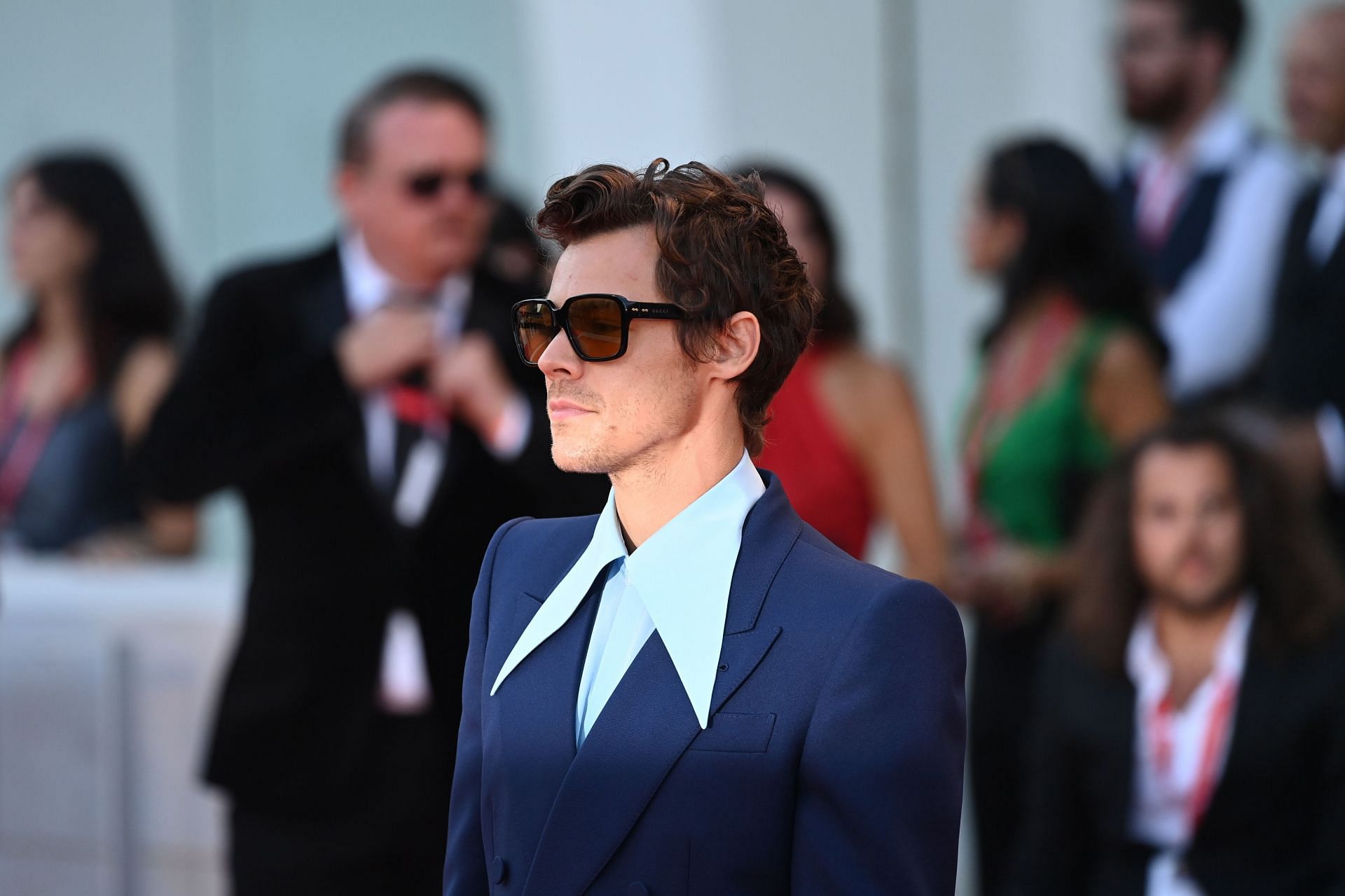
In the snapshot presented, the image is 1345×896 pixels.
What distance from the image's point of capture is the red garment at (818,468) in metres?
4.24

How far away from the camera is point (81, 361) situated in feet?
19.0

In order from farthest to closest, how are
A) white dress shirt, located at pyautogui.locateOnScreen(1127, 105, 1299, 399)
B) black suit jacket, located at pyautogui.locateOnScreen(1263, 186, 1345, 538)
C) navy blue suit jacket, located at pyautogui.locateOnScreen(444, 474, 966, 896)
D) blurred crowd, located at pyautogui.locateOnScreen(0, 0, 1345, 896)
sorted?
white dress shirt, located at pyautogui.locateOnScreen(1127, 105, 1299, 399), black suit jacket, located at pyautogui.locateOnScreen(1263, 186, 1345, 538), blurred crowd, located at pyautogui.locateOnScreen(0, 0, 1345, 896), navy blue suit jacket, located at pyautogui.locateOnScreen(444, 474, 966, 896)

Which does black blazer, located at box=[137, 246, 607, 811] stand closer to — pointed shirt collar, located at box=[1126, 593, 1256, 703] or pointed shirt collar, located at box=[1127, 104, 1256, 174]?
pointed shirt collar, located at box=[1126, 593, 1256, 703]

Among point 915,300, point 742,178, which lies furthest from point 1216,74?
point 742,178

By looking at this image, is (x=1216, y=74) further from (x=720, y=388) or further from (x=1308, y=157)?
(x=720, y=388)

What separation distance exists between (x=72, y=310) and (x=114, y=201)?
1.26ft

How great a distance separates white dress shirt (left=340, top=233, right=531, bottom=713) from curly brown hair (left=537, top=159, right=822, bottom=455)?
111 cm

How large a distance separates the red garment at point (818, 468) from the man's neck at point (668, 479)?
2487 millimetres

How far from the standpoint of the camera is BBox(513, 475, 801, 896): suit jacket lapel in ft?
5.18

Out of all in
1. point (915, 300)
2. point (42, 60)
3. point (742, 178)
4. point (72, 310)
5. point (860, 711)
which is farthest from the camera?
point (42, 60)

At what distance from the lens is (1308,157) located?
645 cm

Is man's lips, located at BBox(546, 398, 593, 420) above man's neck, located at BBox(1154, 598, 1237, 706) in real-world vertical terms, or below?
above

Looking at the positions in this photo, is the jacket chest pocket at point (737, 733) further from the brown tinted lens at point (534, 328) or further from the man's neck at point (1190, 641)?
the man's neck at point (1190, 641)

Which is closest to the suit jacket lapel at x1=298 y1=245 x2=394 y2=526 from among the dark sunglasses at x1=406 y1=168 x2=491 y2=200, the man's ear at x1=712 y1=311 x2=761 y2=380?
the dark sunglasses at x1=406 y1=168 x2=491 y2=200
